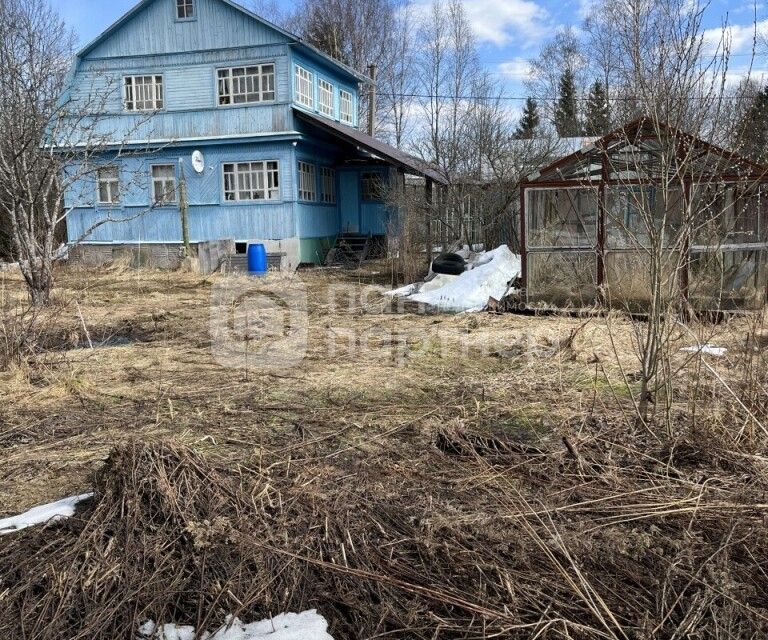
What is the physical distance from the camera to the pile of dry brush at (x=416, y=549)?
2.63 meters

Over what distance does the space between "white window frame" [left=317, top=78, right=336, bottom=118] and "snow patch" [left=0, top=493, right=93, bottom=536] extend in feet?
64.3

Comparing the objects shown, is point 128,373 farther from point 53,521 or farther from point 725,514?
point 725,514

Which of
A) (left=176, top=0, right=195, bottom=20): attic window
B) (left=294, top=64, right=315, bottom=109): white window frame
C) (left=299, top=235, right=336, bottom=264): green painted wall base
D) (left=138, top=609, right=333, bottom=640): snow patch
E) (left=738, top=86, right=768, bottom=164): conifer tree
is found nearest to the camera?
(left=138, top=609, right=333, bottom=640): snow patch

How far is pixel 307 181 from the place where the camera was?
20.8 meters

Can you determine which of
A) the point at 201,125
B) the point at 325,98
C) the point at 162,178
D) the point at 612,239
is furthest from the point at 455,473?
the point at 325,98

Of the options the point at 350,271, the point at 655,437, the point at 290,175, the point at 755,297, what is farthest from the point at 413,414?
the point at 290,175

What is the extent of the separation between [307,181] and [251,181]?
1831mm

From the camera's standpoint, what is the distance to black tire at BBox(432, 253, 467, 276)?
13742mm

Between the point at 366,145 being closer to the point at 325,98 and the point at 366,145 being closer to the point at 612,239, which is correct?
the point at 325,98

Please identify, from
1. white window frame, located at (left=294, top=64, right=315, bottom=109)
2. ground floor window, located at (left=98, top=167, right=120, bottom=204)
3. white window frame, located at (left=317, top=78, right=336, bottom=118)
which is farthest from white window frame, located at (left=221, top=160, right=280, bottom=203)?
ground floor window, located at (left=98, top=167, right=120, bottom=204)

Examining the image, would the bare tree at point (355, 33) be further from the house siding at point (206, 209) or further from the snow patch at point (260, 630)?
the snow patch at point (260, 630)

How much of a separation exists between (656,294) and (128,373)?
5.35m

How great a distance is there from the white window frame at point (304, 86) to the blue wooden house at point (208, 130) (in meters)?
0.04

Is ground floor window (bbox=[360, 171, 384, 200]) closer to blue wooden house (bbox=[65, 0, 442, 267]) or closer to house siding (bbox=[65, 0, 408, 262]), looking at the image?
blue wooden house (bbox=[65, 0, 442, 267])
